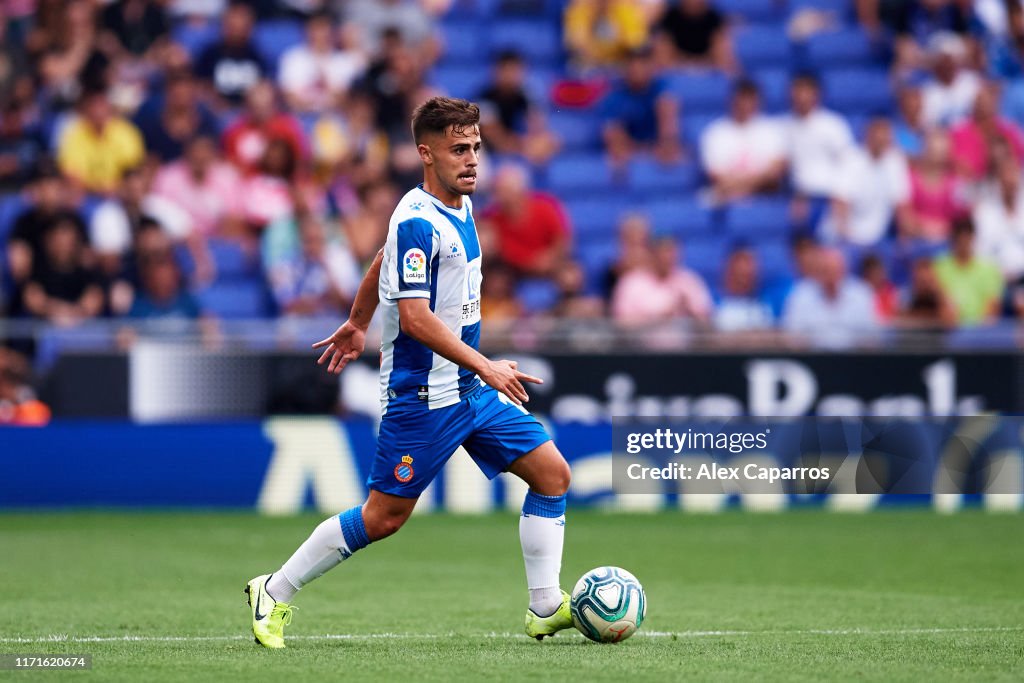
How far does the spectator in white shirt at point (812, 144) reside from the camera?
1755 centimetres

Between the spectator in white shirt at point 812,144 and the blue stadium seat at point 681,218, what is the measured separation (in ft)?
3.60

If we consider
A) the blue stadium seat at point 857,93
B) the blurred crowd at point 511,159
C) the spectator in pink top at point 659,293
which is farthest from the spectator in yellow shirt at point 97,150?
the blue stadium seat at point 857,93

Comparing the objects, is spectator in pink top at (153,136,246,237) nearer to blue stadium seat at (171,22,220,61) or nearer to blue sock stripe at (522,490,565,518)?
blue stadium seat at (171,22,220,61)

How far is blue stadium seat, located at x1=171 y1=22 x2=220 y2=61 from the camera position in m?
17.9

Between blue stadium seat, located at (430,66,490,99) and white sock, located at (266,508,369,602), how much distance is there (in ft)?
38.4

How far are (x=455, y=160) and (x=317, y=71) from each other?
11.2 meters

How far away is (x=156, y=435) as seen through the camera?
14.2m

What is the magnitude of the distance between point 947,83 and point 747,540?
826cm

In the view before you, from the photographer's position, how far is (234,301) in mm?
15516

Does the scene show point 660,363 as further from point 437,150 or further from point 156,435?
point 437,150

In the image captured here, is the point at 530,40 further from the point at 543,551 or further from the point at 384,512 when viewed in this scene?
the point at 384,512

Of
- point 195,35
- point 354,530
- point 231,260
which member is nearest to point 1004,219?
point 231,260

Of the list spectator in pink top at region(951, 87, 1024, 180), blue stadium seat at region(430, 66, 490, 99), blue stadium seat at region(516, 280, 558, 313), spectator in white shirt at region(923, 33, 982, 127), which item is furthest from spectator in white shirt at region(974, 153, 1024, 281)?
blue stadium seat at region(430, 66, 490, 99)

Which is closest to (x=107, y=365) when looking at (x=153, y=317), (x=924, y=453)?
(x=153, y=317)
